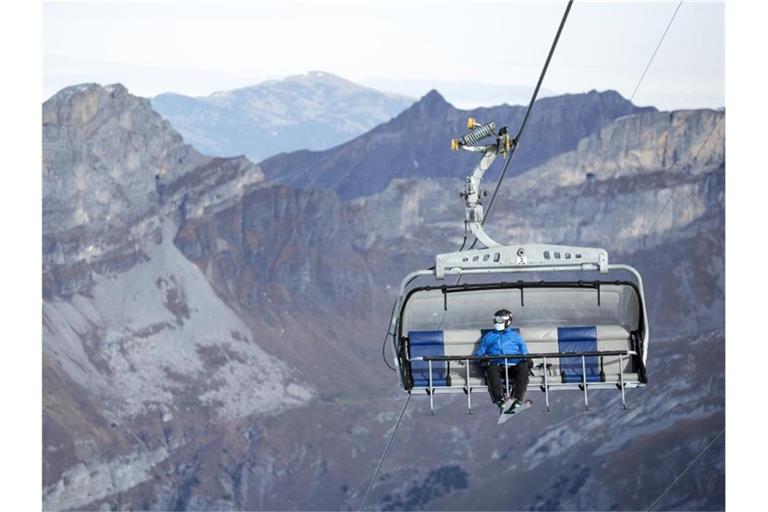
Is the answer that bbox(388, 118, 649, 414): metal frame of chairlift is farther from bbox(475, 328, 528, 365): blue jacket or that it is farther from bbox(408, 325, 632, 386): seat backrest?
bbox(408, 325, 632, 386): seat backrest

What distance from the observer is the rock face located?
89.8 metres

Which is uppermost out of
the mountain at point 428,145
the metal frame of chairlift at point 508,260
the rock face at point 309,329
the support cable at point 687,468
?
the mountain at point 428,145

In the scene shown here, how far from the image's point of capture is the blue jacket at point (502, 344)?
1802 centimetres

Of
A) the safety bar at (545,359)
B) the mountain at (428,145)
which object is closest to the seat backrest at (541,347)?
the safety bar at (545,359)

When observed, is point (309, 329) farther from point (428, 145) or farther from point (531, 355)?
point (531, 355)

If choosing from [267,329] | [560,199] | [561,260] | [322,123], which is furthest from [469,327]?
[322,123]

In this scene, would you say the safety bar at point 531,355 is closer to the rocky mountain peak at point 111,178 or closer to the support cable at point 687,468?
the support cable at point 687,468

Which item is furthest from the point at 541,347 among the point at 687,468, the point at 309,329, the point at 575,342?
the point at 309,329

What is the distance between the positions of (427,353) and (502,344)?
0.74 metres

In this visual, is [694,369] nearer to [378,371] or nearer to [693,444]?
[693,444]

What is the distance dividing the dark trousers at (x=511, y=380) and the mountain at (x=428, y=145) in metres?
89.4

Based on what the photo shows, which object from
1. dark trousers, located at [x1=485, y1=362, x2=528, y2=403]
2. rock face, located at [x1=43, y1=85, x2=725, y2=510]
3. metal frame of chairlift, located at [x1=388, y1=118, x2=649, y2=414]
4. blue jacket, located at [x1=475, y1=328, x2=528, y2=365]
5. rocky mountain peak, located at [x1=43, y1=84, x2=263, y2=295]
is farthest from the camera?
rocky mountain peak, located at [x1=43, y1=84, x2=263, y2=295]

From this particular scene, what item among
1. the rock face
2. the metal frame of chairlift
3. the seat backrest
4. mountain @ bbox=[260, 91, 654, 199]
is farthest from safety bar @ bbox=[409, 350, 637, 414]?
mountain @ bbox=[260, 91, 654, 199]

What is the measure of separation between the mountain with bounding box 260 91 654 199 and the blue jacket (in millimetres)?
89146
